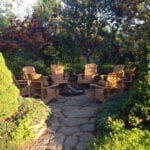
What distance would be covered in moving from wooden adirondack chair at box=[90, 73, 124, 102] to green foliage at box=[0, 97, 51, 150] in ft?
7.39

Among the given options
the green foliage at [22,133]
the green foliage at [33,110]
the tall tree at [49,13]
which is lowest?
the green foliage at [22,133]

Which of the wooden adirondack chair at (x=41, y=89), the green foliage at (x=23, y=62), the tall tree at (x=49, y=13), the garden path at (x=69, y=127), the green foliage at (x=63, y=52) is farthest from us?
the tall tree at (x=49, y=13)

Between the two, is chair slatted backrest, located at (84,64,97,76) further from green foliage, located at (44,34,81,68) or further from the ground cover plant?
the ground cover plant

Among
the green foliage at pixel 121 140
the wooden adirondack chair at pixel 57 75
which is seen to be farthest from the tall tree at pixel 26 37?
the green foliage at pixel 121 140

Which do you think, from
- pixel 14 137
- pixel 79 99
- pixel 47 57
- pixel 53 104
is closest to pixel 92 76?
pixel 79 99

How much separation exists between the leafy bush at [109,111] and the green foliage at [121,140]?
244mm

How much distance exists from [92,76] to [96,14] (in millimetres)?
4722

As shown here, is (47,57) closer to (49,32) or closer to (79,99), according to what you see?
(49,32)

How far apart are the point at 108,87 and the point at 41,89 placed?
6.53 feet

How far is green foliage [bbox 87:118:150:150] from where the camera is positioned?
17.6 feet

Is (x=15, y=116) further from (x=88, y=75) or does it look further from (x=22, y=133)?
(x=88, y=75)

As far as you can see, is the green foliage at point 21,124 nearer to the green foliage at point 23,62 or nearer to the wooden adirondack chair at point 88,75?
the wooden adirondack chair at point 88,75

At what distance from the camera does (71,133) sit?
22.1 ft

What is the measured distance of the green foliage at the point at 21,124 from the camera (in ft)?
19.7
